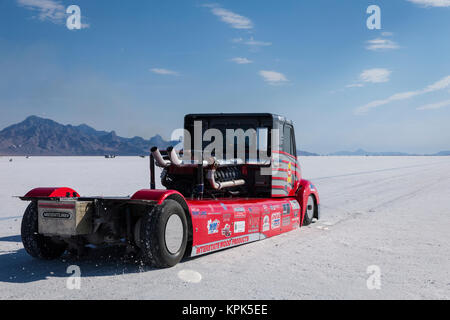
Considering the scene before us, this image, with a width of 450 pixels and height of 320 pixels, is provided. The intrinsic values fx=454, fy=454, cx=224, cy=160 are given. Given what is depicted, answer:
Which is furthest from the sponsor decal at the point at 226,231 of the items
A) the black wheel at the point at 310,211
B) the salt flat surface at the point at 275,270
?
the black wheel at the point at 310,211

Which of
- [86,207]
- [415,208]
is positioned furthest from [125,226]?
[415,208]

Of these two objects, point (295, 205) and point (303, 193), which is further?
point (303, 193)

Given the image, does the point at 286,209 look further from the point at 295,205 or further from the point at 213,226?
the point at 213,226

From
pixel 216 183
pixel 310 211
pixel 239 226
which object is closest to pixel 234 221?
pixel 239 226

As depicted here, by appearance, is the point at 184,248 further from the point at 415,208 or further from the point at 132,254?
the point at 415,208

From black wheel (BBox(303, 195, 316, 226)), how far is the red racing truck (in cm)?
3

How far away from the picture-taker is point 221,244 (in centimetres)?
710

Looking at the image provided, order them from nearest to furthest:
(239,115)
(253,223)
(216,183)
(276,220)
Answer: (253,223) < (216,183) < (276,220) < (239,115)

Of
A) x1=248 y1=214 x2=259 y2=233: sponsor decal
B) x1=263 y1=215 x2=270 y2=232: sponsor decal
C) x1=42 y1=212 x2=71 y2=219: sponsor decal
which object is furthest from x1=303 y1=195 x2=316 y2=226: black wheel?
x1=42 y1=212 x2=71 y2=219: sponsor decal

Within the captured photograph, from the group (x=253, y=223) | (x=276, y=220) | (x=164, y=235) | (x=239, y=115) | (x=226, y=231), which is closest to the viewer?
(x=164, y=235)

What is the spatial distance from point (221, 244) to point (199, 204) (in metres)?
A: 0.72

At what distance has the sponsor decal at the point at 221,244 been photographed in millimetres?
6664

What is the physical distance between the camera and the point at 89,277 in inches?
225

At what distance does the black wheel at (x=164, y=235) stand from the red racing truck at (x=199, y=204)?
0.04ft
